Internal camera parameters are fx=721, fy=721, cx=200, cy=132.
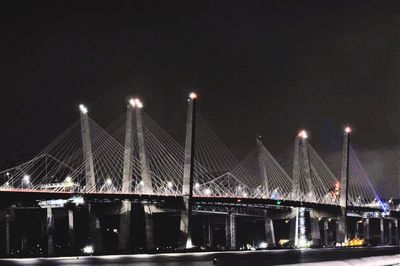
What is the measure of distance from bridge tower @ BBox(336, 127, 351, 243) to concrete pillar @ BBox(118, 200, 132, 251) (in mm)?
48984

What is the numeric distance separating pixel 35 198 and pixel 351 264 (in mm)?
57201

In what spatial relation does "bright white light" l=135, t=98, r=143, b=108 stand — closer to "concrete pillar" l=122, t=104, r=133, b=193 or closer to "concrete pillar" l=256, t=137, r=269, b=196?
"concrete pillar" l=122, t=104, r=133, b=193

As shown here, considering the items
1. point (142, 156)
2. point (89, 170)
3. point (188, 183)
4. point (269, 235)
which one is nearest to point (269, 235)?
point (269, 235)

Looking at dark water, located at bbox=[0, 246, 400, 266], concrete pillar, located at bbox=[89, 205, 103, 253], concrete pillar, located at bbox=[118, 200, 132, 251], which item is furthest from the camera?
concrete pillar, located at bbox=[89, 205, 103, 253]

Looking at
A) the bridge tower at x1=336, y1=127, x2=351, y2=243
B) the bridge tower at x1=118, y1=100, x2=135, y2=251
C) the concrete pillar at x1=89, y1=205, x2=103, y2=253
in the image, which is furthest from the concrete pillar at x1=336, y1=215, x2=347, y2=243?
the concrete pillar at x1=89, y1=205, x2=103, y2=253

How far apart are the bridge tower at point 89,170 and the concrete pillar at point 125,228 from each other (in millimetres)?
3217

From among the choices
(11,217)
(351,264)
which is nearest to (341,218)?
(11,217)

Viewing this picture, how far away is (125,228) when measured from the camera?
8719 centimetres

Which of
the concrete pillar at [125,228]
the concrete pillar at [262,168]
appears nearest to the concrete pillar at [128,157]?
the concrete pillar at [125,228]

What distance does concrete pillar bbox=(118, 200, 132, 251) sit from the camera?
86.7m

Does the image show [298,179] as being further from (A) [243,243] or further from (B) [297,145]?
(A) [243,243]

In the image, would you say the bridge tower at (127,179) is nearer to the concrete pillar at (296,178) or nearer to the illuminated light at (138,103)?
the illuminated light at (138,103)

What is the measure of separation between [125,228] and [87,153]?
1017 centimetres

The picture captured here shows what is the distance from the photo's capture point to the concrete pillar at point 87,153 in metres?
85.6
